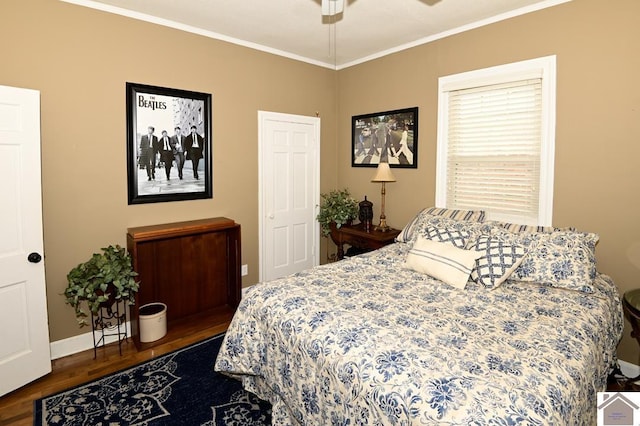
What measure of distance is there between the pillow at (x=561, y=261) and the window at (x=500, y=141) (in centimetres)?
55

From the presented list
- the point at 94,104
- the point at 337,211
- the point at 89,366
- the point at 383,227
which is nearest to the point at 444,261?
the point at 383,227

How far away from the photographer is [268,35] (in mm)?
3662

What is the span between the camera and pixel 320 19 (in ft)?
10.7

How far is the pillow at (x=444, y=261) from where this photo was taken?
243 cm

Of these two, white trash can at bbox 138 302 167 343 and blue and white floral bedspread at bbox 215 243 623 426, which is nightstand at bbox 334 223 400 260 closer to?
blue and white floral bedspread at bbox 215 243 623 426

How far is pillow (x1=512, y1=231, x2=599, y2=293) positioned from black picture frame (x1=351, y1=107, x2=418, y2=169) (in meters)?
1.67

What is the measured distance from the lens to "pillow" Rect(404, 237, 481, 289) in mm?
2434

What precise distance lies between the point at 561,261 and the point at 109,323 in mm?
3533

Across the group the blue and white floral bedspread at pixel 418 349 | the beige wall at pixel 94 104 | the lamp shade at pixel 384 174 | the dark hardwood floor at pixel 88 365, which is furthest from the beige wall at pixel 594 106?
the dark hardwood floor at pixel 88 365

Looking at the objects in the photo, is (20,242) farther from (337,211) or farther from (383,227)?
(383,227)

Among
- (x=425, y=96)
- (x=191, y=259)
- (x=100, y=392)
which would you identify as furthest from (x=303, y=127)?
(x=100, y=392)

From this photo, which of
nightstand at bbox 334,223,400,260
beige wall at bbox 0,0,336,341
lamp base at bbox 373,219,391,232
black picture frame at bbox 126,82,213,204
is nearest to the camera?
beige wall at bbox 0,0,336,341

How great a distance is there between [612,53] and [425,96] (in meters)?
1.54

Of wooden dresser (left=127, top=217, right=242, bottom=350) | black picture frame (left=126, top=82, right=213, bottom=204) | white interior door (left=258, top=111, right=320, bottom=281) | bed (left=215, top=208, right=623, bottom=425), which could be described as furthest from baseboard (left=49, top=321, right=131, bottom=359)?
white interior door (left=258, top=111, right=320, bottom=281)
